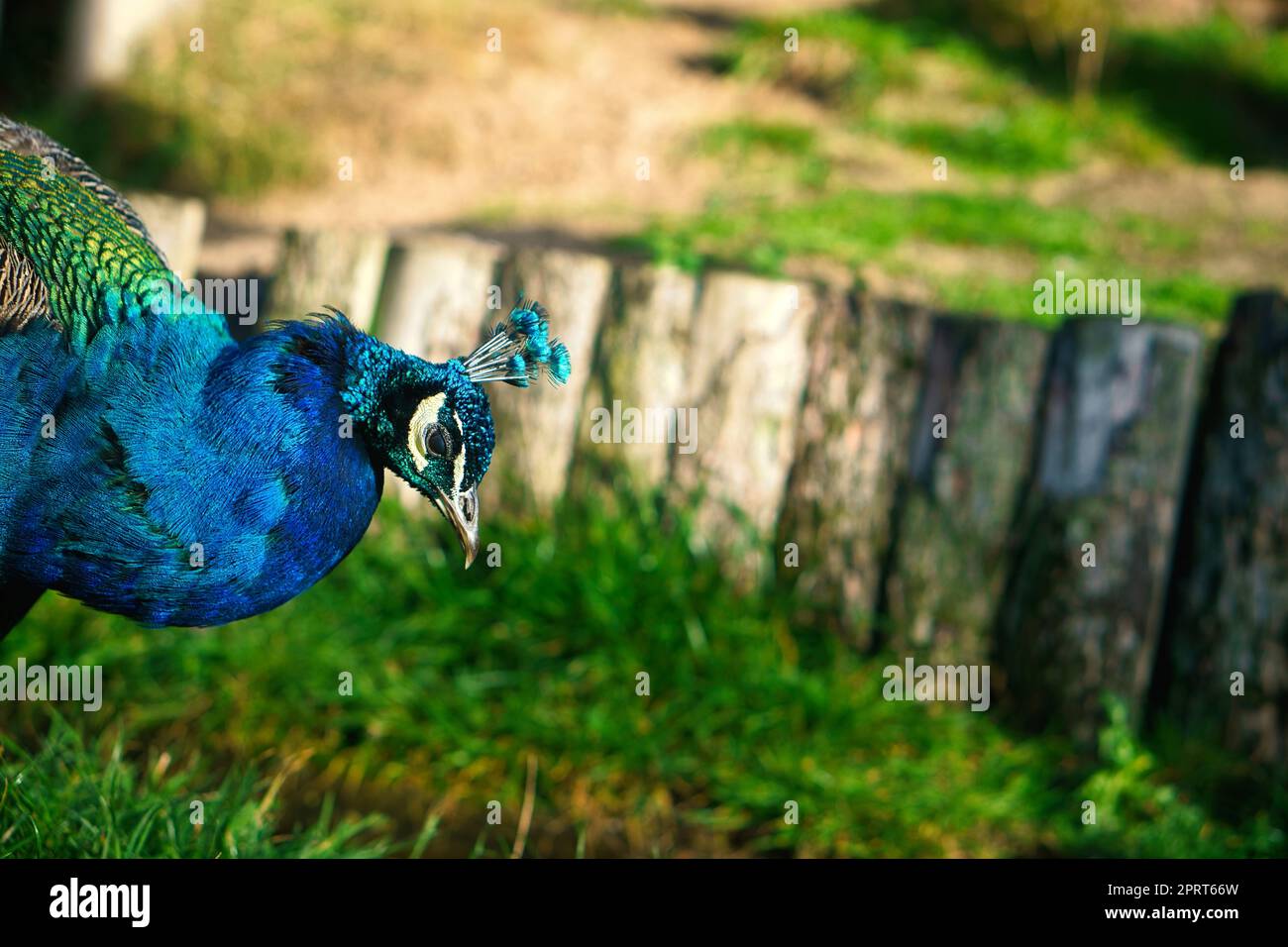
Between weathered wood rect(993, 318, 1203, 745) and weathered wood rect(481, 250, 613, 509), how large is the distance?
1329 millimetres

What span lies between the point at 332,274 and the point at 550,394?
818 mm

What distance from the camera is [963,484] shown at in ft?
12.3

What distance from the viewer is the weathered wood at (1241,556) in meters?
3.56

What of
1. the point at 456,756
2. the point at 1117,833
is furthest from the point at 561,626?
the point at 1117,833

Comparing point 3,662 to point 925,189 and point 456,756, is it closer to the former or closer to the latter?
point 456,756

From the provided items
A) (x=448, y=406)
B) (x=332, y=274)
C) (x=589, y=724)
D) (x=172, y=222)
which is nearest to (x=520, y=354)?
(x=448, y=406)

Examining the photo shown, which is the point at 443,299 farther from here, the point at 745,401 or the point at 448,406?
the point at 448,406

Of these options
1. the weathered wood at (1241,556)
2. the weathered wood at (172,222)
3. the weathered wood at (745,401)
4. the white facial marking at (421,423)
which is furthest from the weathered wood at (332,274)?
the weathered wood at (1241,556)

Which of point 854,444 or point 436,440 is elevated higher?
point 854,444

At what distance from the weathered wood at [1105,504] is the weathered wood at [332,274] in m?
2.08

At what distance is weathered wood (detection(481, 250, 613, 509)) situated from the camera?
3.94 meters
